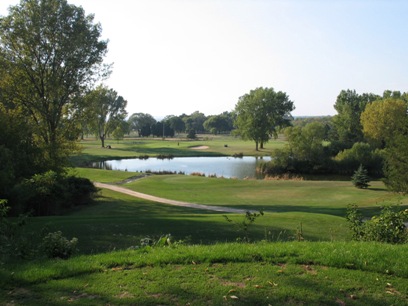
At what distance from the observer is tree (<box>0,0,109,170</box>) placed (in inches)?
976

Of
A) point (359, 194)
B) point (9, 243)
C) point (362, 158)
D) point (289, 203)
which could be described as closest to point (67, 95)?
point (289, 203)

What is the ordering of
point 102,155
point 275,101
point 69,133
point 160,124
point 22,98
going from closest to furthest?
1. point 22,98
2. point 69,133
3. point 102,155
4. point 275,101
5. point 160,124

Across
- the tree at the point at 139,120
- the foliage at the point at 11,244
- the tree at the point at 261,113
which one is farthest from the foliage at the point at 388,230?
the tree at the point at 139,120

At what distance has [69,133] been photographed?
93.9 ft

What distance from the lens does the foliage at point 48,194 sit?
54.3 ft

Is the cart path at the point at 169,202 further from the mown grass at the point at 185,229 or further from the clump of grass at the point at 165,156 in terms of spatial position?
the clump of grass at the point at 165,156

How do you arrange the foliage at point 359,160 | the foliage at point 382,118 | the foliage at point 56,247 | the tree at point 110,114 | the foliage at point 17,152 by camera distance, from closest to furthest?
1. the foliage at point 56,247
2. the foliage at point 17,152
3. the foliage at point 359,160
4. the foliage at point 382,118
5. the tree at point 110,114

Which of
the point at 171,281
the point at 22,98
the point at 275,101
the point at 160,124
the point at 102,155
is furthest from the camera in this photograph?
the point at 160,124

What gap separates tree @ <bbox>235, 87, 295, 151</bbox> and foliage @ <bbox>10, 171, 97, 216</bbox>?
65225 millimetres

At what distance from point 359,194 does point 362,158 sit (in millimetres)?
26470

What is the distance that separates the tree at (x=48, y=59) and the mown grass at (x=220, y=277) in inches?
744

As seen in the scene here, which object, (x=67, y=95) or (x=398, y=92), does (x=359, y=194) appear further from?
(x=398, y=92)

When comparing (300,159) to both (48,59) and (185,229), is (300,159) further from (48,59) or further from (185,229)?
(185,229)

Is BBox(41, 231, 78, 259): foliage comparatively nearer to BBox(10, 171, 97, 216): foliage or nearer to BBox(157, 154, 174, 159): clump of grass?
BBox(10, 171, 97, 216): foliage
